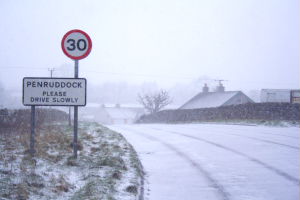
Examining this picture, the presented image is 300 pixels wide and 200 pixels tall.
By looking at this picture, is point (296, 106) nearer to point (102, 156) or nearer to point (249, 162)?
point (249, 162)

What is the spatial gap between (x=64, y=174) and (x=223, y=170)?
389 centimetres

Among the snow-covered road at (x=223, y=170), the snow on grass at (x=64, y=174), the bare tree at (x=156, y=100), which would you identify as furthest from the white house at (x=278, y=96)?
the snow on grass at (x=64, y=174)

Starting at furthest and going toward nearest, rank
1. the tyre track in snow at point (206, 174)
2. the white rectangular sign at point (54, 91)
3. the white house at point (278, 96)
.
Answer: the white house at point (278, 96), the white rectangular sign at point (54, 91), the tyre track in snow at point (206, 174)

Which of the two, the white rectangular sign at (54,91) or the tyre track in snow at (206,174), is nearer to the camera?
the tyre track in snow at (206,174)

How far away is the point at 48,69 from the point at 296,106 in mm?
25845

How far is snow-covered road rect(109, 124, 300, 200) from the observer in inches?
233

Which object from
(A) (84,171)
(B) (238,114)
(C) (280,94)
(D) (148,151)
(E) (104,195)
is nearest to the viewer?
(E) (104,195)

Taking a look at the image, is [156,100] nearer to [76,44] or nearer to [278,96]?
[278,96]

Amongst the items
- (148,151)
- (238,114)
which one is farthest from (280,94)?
(148,151)

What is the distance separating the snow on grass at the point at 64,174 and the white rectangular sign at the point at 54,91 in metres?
1.39

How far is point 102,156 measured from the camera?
842cm

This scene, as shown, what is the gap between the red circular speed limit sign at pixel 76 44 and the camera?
7.65m

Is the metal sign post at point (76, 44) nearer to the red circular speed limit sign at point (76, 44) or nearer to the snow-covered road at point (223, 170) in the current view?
the red circular speed limit sign at point (76, 44)

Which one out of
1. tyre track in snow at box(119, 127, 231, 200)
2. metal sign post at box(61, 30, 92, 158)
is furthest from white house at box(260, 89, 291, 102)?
metal sign post at box(61, 30, 92, 158)
